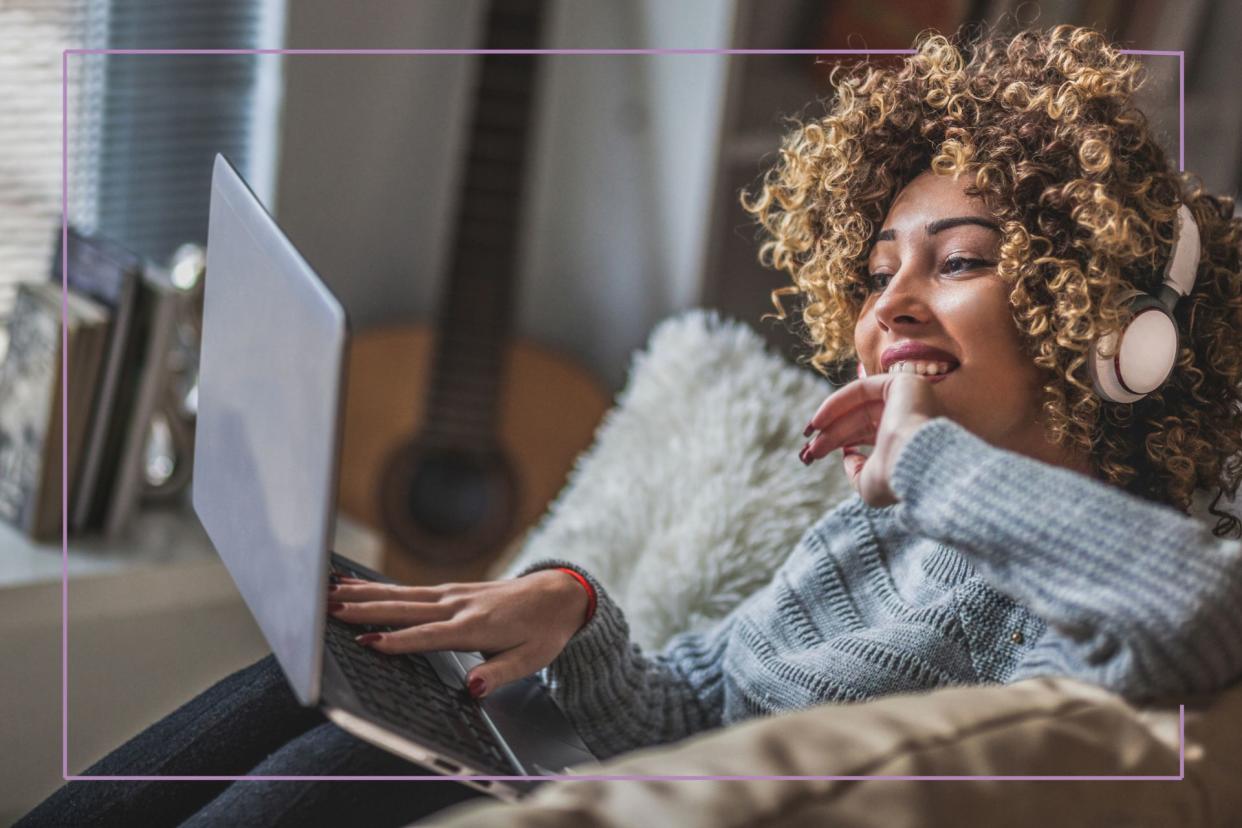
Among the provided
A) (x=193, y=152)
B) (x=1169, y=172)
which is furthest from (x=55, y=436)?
(x=1169, y=172)

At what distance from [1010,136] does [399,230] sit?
4.31 feet

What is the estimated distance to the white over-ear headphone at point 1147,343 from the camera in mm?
670

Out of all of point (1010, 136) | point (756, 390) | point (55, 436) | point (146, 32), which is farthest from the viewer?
point (146, 32)

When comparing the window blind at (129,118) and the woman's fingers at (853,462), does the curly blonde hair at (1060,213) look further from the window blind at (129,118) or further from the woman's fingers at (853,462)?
the window blind at (129,118)

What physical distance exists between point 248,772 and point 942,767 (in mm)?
493

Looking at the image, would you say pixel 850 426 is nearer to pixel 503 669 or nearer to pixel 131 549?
pixel 503 669

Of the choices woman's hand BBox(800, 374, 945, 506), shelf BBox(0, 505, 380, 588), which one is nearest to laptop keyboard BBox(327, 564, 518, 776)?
woman's hand BBox(800, 374, 945, 506)

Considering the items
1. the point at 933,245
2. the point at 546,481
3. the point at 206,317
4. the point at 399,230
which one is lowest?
the point at 546,481

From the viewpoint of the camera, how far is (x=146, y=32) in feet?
5.58

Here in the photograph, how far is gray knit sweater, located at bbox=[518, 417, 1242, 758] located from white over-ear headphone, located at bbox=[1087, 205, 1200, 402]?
0.07 meters

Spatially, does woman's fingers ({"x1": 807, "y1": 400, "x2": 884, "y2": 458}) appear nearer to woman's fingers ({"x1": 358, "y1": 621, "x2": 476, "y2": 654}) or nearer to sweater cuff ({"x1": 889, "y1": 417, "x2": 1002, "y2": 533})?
sweater cuff ({"x1": 889, "y1": 417, "x2": 1002, "y2": 533})

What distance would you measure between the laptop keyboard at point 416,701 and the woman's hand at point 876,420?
0.22 m

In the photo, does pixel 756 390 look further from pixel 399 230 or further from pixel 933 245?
pixel 399 230

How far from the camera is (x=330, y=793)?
0.78 metres
